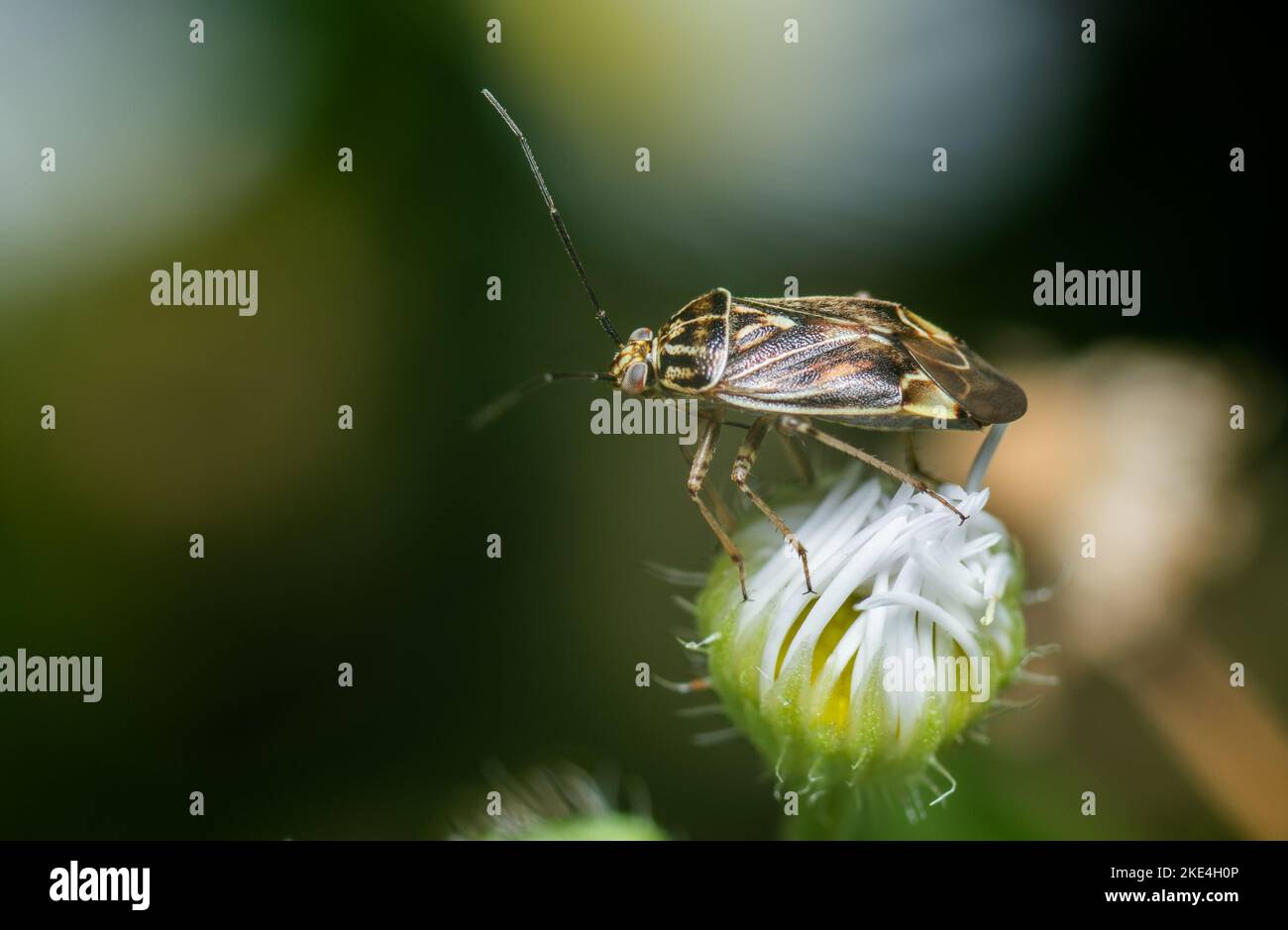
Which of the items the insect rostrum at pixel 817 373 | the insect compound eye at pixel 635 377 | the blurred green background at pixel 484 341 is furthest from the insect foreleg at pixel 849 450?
the blurred green background at pixel 484 341

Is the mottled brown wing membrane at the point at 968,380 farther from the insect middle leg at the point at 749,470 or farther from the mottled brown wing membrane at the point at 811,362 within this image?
the insect middle leg at the point at 749,470

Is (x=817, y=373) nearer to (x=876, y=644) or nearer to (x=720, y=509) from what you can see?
(x=720, y=509)

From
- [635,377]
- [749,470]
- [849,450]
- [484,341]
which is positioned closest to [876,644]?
[849,450]

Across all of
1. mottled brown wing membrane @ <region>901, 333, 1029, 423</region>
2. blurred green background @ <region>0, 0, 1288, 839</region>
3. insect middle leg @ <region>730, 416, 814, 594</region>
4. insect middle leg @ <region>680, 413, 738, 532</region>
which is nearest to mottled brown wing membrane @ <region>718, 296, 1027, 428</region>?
mottled brown wing membrane @ <region>901, 333, 1029, 423</region>

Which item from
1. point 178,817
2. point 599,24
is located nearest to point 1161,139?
point 599,24
